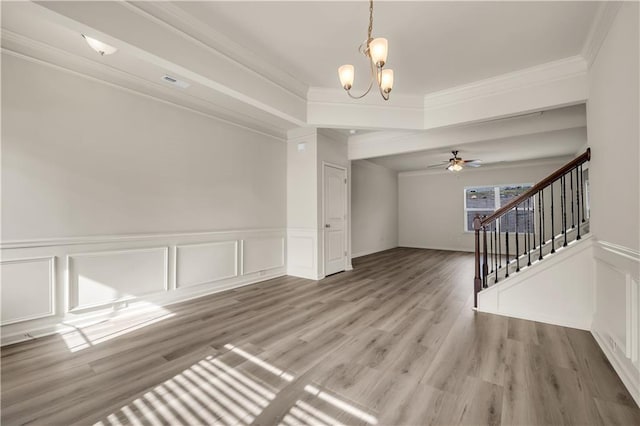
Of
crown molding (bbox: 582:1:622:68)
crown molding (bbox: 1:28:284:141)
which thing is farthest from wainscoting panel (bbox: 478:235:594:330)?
crown molding (bbox: 1:28:284:141)

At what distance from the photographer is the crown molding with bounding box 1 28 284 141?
2.47m

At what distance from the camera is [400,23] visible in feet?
8.52

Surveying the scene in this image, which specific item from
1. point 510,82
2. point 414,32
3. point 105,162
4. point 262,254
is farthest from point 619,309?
point 105,162

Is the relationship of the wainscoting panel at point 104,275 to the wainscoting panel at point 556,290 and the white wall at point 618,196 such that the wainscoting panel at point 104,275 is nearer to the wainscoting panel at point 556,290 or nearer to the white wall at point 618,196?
the wainscoting panel at point 556,290

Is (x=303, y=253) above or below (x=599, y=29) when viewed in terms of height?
below

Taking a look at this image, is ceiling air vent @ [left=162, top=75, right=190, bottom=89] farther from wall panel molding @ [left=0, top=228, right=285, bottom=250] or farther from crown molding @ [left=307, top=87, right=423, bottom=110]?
wall panel molding @ [left=0, top=228, right=285, bottom=250]

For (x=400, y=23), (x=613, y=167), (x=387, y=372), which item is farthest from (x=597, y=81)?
(x=387, y=372)

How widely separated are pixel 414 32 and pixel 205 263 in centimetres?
397

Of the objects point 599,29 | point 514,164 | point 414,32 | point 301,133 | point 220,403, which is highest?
point 414,32

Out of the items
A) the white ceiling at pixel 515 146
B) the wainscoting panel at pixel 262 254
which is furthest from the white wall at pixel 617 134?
the wainscoting panel at pixel 262 254

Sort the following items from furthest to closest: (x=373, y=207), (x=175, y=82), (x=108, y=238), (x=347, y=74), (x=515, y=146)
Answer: (x=373, y=207)
(x=515, y=146)
(x=175, y=82)
(x=108, y=238)
(x=347, y=74)

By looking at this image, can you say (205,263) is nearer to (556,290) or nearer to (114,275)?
(114,275)

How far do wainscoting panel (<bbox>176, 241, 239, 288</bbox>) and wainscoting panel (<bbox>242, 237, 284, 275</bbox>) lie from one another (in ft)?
0.68

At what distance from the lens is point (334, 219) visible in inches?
213
